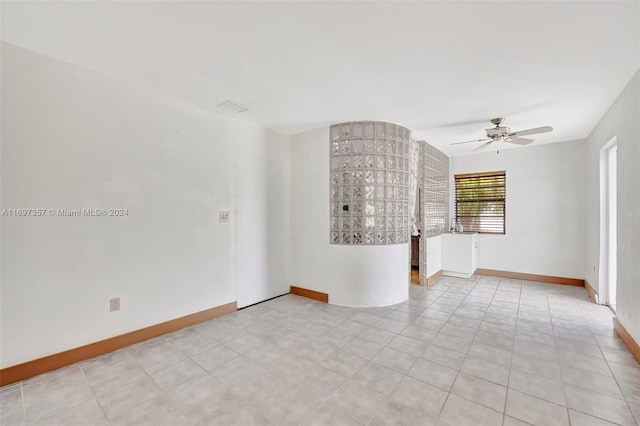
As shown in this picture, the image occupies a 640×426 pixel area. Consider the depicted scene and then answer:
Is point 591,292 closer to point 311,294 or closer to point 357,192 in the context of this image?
point 357,192

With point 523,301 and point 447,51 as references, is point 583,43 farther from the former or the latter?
point 523,301

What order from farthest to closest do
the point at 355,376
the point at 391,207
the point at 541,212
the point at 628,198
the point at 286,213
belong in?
the point at 541,212, the point at 286,213, the point at 391,207, the point at 628,198, the point at 355,376

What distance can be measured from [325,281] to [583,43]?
11.4 feet

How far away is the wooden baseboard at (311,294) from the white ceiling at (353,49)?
255 cm

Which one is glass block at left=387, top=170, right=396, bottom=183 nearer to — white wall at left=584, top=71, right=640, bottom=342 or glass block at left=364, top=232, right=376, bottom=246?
glass block at left=364, top=232, right=376, bottom=246

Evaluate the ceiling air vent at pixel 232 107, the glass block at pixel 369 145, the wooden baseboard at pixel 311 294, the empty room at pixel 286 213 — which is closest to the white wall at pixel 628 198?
the empty room at pixel 286 213

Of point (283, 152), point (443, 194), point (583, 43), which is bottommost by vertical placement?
point (443, 194)

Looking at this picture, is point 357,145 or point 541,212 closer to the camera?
point 357,145

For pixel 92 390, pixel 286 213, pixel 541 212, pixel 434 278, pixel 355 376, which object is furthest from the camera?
pixel 541 212

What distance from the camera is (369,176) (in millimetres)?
3744

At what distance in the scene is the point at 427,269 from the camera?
4.68 meters

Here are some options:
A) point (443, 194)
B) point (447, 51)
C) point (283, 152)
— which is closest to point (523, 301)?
point (443, 194)

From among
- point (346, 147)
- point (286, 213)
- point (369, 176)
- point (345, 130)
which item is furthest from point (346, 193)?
point (286, 213)

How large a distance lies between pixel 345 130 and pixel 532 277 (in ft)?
14.8
